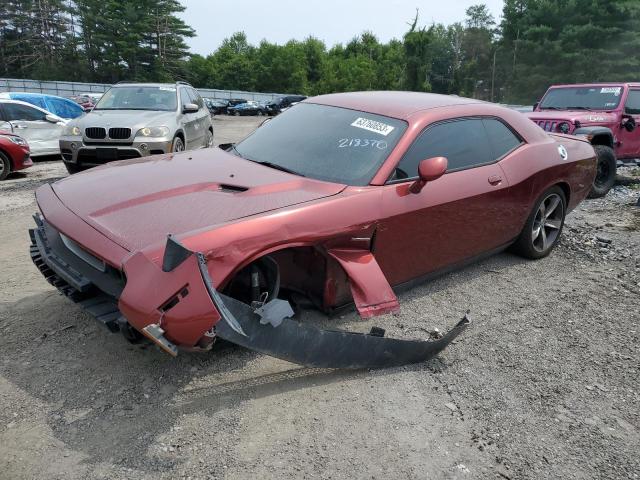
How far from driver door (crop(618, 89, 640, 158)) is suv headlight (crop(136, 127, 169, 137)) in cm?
749

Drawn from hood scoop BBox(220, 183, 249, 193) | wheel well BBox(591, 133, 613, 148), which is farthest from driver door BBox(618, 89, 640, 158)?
hood scoop BBox(220, 183, 249, 193)

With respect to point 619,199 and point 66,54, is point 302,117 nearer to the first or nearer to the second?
point 619,199

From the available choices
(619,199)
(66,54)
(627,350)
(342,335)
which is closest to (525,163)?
(627,350)

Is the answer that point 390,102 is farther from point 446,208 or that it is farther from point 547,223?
point 547,223

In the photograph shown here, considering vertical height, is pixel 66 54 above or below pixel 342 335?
above

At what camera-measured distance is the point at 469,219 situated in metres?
3.86

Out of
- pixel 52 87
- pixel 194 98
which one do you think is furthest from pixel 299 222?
pixel 52 87

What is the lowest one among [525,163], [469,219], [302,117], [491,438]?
[491,438]

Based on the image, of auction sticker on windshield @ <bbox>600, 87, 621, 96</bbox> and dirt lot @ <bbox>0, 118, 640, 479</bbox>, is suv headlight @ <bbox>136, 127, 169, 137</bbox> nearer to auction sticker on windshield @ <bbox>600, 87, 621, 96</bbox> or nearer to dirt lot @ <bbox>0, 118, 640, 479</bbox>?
dirt lot @ <bbox>0, 118, 640, 479</bbox>

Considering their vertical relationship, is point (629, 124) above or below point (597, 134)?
above

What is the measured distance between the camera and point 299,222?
112 inches

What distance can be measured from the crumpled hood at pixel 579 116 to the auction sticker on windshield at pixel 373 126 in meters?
5.62

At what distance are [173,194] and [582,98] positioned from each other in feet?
28.4

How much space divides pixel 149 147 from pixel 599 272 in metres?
6.18
